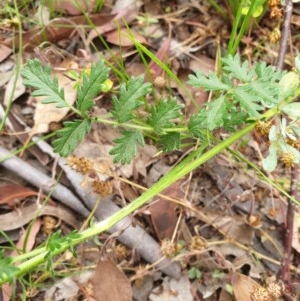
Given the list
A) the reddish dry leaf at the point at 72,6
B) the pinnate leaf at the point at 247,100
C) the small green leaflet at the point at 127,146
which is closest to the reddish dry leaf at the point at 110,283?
the small green leaflet at the point at 127,146

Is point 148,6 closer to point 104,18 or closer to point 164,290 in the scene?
point 104,18

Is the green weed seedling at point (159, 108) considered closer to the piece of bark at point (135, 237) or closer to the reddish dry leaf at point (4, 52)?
the piece of bark at point (135, 237)

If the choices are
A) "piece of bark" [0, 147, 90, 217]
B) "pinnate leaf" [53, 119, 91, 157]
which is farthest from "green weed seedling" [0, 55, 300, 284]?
"piece of bark" [0, 147, 90, 217]

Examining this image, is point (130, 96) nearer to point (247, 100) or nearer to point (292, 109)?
point (247, 100)

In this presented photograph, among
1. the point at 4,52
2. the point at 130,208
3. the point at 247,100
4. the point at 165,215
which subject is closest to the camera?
the point at 247,100

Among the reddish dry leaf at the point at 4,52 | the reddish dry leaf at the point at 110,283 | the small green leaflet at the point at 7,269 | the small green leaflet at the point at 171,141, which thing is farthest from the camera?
the reddish dry leaf at the point at 4,52

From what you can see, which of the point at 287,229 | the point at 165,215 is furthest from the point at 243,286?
the point at 165,215
